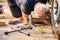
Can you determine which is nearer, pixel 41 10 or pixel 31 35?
pixel 31 35

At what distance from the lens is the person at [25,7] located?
80.3 inches

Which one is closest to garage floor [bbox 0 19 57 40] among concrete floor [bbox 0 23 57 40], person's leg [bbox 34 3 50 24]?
concrete floor [bbox 0 23 57 40]

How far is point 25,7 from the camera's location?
205 cm

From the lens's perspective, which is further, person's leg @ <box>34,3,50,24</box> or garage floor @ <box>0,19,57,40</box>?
person's leg @ <box>34,3,50,24</box>

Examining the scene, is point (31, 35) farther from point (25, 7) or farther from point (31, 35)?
point (25, 7)

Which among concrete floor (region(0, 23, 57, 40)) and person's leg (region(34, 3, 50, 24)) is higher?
person's leg (region(34, 3, 50, 24))

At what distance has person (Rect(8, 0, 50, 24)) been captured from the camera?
204 centimetres

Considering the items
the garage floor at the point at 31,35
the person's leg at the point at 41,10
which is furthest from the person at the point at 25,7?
the garage floor at the point at 31,35

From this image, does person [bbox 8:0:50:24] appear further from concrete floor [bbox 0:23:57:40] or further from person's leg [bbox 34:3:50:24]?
concrete floor [bbox 0:23:57:40]

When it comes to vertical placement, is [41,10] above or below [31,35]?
above

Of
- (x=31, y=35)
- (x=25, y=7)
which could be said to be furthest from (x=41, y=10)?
(x=31, y=35)

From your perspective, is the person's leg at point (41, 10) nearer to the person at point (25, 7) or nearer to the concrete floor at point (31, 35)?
the person at point (25, 7)

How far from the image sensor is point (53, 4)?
6.40 ft

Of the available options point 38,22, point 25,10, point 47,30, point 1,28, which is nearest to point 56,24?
point 47,30
